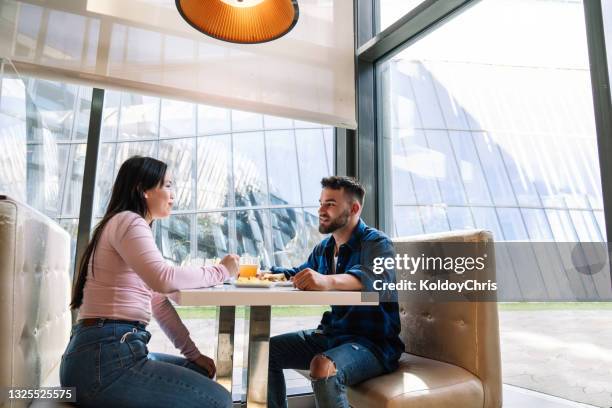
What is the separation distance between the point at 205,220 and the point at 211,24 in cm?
175

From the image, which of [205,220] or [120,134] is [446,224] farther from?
[120,134]

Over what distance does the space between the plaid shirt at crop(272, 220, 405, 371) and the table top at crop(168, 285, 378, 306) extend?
0.73 ft

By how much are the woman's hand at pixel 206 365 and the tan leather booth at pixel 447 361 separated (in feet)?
1.76

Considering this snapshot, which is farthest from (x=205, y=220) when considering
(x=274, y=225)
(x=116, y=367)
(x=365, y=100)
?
(x=116, y=367)

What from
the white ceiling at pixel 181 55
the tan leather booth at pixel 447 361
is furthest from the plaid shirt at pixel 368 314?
the white ceiling at pixel 181 55

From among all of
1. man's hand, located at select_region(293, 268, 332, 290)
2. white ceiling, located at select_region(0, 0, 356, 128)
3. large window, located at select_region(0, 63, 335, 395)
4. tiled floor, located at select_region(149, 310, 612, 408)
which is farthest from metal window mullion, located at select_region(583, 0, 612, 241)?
large window, located at select_region(0, 63, 335, 395)

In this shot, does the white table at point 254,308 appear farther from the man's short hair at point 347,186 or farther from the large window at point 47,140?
the large window at point 47,140

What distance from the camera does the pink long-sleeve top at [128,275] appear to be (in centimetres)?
136

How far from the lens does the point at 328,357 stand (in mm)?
1559

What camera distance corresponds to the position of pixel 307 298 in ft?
4.51

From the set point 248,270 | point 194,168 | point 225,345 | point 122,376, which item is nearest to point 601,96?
point 248,270

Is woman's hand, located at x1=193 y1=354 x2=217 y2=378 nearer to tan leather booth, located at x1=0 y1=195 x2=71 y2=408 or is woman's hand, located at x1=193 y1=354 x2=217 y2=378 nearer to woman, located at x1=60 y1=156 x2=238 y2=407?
woman, located at x1=60 y1=156 x2=238 y2=407

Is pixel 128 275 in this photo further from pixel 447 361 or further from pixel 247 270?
pixel 447 361

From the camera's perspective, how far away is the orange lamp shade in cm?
171
